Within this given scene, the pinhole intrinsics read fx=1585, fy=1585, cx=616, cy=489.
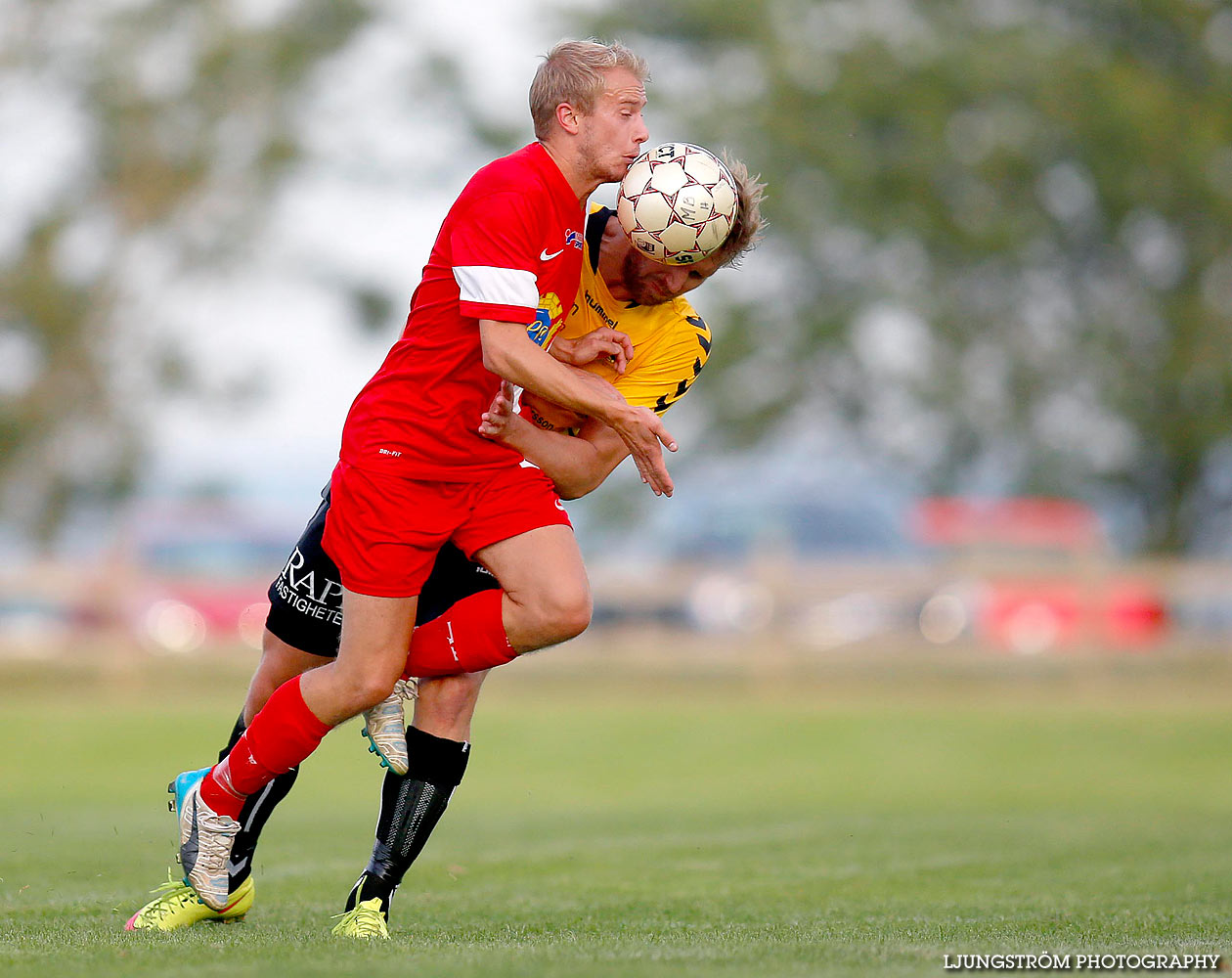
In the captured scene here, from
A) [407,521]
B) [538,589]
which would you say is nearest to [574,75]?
[407,521]

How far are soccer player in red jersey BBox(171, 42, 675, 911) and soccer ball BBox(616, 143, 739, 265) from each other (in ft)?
0.38

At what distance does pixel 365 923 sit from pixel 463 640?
0.89m

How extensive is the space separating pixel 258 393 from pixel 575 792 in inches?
664

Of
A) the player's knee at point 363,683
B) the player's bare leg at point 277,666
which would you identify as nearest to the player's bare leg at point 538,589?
the player's knee at point 363,683

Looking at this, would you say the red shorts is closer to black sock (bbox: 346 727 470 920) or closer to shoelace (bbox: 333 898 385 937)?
black sock (bbox: 346 727 470 920)

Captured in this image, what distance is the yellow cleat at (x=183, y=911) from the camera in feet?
15.8

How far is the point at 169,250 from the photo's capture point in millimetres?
27266

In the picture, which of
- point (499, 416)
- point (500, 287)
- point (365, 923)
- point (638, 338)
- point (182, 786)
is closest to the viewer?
point (500, 287)

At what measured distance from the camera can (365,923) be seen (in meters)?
4.71

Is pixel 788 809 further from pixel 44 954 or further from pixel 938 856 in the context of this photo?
pixel 44 954

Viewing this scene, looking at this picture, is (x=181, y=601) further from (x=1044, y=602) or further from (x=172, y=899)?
(x=172, y=899)

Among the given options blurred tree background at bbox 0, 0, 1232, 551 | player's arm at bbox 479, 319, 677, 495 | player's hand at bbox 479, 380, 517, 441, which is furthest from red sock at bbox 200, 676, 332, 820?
blurred tree background at bbox 0, 0, 1232, 551

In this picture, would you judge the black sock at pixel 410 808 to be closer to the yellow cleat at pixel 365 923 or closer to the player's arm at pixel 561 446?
the yellow cleat at pixel 365 923

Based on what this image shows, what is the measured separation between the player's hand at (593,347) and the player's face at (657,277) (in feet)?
0.88
